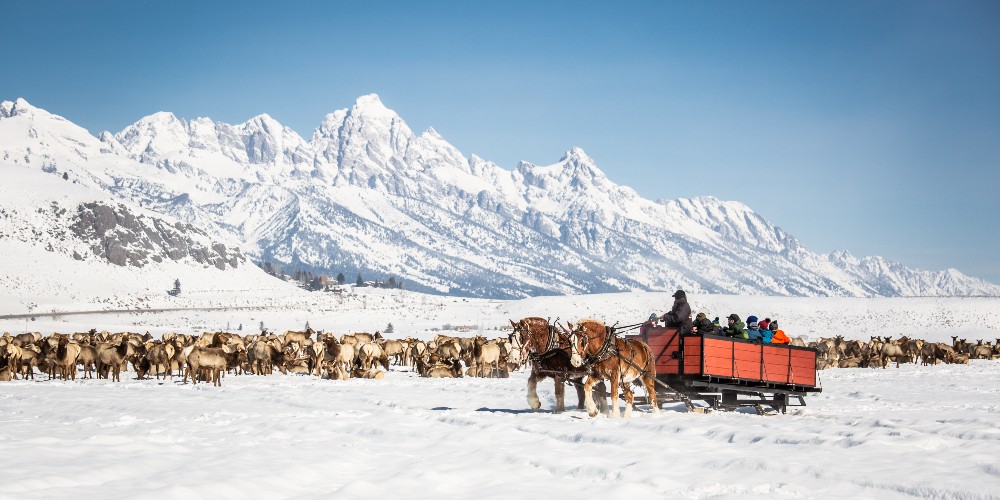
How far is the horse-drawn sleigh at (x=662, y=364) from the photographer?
1861 centimetres

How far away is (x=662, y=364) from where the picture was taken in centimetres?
2036

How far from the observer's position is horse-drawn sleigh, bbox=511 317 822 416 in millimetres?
18609

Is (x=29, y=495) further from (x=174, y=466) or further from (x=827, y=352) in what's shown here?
(x=827, y=352)

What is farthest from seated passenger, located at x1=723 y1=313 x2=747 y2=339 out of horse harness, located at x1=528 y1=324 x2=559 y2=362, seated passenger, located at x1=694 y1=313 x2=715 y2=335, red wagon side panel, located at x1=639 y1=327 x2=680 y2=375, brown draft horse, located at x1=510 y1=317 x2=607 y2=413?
horse harness, located at x1=528 y1=324 x2=559 y2=362

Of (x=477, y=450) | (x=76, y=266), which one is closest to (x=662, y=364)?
(x=477, y=450)

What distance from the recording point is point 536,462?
13.7 meters

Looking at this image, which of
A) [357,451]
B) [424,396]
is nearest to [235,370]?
[424,396]

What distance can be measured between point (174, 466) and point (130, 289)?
167998 millimetres

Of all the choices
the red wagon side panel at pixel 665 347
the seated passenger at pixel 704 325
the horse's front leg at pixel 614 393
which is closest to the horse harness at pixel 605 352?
the horse's front leg at pixel 614 393

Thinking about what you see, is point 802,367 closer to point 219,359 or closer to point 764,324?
point 764,324

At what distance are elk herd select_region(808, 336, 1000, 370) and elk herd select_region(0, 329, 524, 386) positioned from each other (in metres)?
18.8

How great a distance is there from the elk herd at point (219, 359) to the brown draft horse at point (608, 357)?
10.8 meters

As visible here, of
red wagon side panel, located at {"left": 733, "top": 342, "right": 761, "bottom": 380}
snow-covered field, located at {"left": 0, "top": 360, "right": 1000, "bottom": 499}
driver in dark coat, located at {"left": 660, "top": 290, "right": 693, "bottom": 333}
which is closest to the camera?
snow-covered field, located at {"left": 0, "top": 360, "right": 1000, "bottom": 499}

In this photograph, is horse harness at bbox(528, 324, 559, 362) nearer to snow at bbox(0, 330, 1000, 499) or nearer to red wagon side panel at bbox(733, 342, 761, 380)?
snow at bbox(0, 330, 1000, 499)
